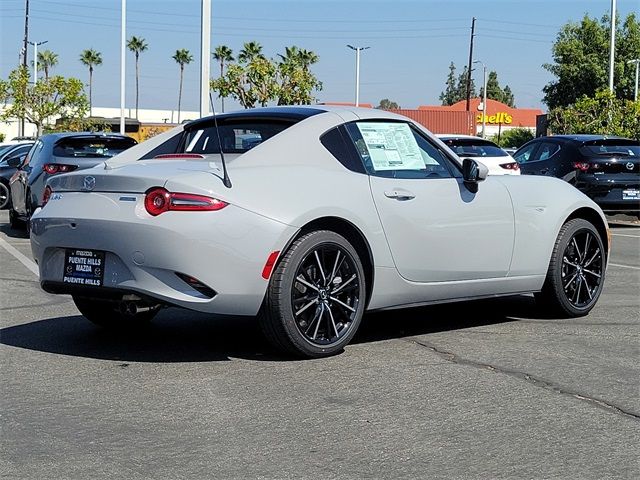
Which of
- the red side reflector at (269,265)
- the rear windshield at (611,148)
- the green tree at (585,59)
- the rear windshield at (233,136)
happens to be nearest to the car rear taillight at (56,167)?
the rear windshield at (233,136)

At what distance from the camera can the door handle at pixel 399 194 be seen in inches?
255

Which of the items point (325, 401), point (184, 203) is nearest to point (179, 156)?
point (184, 203)

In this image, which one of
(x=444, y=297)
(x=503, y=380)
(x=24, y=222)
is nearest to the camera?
(x=503, y=380)

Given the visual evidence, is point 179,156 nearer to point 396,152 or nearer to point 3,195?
point 396,152

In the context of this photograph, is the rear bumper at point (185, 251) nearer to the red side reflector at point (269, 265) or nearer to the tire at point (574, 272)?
the red side reflector at point (269, 265)

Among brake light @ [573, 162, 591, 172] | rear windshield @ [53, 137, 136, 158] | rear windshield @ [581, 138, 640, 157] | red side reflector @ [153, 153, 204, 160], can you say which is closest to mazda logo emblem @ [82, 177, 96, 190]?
red side reflector @ [153, 153, 204, 160]

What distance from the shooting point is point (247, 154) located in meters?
6.13

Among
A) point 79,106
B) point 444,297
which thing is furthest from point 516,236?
point 79,106

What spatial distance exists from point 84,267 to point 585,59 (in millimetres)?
72604

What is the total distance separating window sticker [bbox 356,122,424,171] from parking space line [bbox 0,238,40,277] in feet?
15.6

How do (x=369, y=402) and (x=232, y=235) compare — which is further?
(x=232, y=235)

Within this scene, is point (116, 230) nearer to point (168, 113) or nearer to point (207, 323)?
point (207, 323)

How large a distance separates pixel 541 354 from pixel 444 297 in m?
0.82

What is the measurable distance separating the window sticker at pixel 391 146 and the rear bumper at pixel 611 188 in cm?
1102
